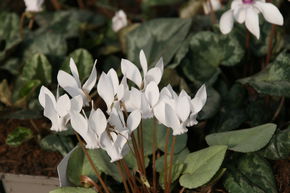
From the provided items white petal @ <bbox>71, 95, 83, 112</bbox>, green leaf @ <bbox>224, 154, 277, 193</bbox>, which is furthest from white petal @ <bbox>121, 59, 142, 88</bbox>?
green leaf @ <bbox>224, 154, 277, 193</bbox>

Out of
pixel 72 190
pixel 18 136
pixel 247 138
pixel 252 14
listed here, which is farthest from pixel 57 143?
pixel 252 14

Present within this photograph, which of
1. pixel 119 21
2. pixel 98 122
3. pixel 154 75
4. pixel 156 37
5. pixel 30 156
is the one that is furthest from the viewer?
pixel 119 21

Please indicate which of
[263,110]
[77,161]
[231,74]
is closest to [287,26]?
[231,74]

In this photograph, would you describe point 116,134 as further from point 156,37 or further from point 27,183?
point 156,37

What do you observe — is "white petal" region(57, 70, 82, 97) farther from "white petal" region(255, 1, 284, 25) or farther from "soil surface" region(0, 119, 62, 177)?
"white petal" region(255, 1, 284, 25)

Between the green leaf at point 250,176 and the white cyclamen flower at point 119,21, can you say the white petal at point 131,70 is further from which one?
the white cyclamen flower at point 119,21

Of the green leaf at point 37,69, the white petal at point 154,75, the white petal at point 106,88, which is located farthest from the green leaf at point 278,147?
the green leaf at point 37,69
